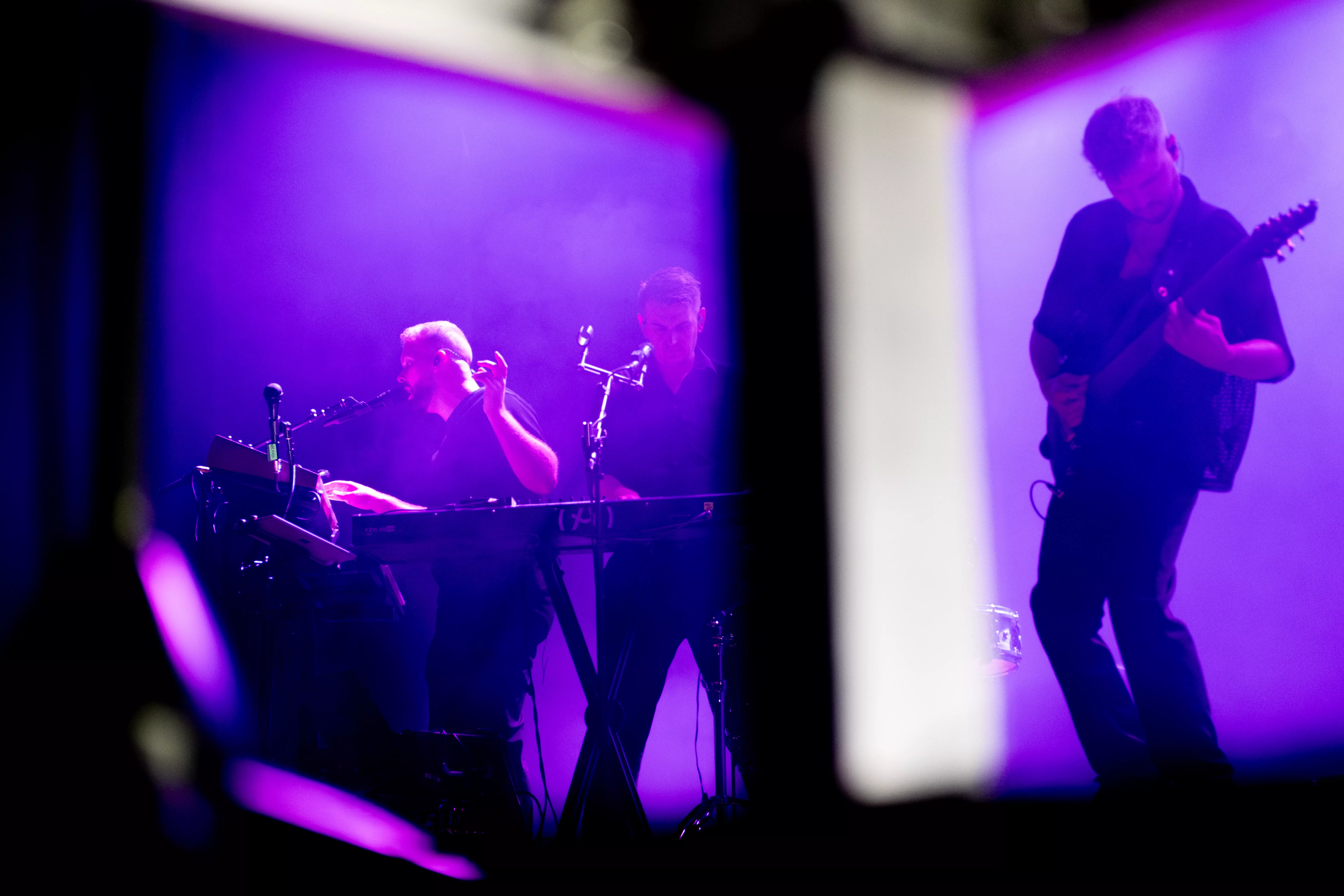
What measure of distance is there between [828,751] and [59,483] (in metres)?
1.71

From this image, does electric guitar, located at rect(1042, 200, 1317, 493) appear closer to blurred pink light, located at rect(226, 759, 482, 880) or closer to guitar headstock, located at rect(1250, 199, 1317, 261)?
guitar headstock, located at rect(1250, 199, 1317, 261)

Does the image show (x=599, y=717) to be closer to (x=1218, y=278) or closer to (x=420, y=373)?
(x=420, y=373)

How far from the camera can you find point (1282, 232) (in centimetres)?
212

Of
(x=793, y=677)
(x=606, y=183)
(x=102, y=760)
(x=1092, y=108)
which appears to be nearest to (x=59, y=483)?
(x=102, y=760)

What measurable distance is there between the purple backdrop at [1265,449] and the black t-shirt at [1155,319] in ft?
0.22

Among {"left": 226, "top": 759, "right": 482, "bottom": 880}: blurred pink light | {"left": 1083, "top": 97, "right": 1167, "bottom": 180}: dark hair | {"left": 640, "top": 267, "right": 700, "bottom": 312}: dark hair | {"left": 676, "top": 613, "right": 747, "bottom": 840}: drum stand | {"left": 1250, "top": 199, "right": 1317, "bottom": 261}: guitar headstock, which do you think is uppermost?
{"left": 1083, "top": 97, "right": 1167, "bottom": 180}: dark hair

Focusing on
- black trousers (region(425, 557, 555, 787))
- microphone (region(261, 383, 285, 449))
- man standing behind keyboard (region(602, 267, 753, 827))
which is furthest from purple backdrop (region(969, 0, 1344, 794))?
microphone (region(261, 383, 285, 449))

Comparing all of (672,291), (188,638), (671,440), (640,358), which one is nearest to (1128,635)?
(671,440)

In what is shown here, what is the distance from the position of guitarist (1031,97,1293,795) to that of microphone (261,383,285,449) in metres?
2.10

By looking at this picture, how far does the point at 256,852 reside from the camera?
2.67 ft

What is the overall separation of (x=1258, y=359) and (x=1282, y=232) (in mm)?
303

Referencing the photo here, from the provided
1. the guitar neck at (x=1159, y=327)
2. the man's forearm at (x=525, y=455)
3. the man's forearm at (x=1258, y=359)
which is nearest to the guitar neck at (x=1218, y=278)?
the guitar neck at (x=1159, y=327)

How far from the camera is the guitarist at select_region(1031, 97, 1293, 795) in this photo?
213 cm

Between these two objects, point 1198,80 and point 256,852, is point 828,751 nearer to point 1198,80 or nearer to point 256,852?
point 256,852
